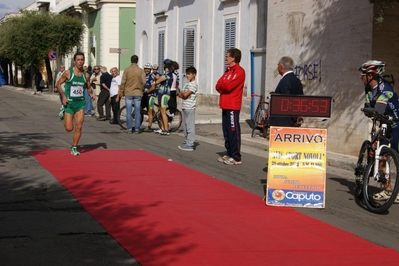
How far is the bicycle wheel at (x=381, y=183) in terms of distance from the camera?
8703 mm

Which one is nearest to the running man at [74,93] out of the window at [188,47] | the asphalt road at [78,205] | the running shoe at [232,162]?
the asphalt road at [78,205]

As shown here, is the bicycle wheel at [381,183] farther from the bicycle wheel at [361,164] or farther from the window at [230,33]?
the window at [230,33]

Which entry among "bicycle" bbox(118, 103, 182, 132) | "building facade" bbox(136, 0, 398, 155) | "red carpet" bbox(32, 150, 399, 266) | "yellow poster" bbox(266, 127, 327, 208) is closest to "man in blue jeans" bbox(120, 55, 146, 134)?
"bicycle" bbox(118, 103, 182, 132)

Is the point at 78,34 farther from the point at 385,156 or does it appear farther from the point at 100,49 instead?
the point at 385,156

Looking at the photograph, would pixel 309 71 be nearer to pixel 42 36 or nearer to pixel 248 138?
pixel 248 138

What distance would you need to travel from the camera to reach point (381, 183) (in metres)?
8.89

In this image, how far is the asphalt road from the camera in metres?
6.48

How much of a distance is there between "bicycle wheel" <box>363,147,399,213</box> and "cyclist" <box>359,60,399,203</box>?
1.88 feet

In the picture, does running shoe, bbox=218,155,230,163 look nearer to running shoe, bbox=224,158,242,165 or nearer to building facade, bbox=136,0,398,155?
running shoe, bbox=224,158,242,165

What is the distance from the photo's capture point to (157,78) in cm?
1908

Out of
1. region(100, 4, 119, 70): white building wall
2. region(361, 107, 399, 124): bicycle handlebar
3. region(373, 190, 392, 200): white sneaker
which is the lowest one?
region(373, 190, 392, 200): white sneaker

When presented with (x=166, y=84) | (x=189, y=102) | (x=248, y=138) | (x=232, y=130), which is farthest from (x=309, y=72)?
(x=232, y=130)

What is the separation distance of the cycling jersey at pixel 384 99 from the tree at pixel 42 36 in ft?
136

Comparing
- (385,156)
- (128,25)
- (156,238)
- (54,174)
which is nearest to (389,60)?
(385,156)
